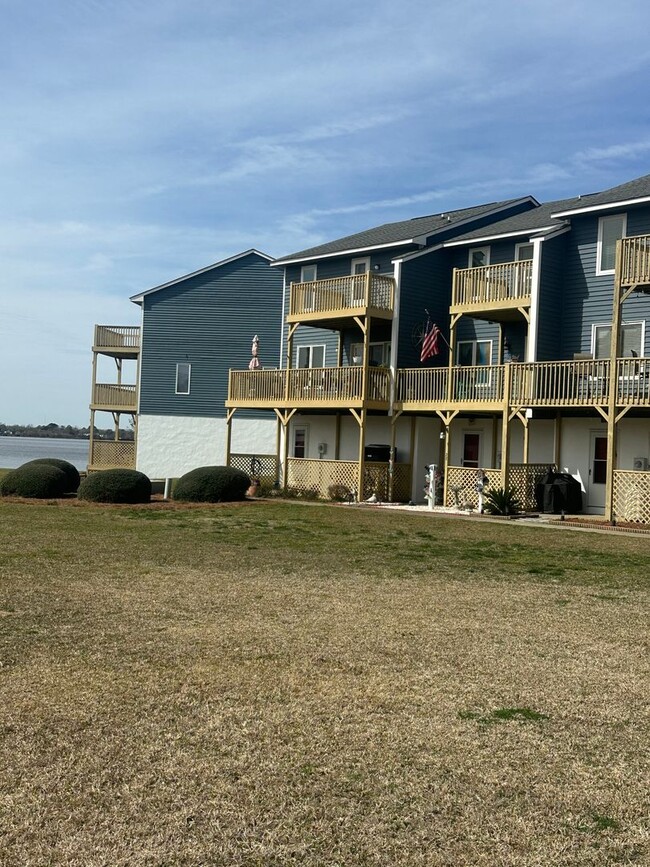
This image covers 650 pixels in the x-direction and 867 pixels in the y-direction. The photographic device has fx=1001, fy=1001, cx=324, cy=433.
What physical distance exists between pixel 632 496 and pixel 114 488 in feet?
45.7

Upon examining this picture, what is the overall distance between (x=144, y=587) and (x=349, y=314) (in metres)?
19.9

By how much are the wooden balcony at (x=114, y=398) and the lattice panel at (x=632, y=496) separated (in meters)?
26.2

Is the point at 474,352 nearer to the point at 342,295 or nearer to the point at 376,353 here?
the point at 376,353

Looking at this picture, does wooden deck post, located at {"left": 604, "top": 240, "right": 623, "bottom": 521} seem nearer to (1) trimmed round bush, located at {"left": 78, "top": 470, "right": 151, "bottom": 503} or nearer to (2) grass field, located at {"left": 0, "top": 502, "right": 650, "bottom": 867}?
(2) grass field, located at {"left": 0, "top": 502, "right": 650, "bottom": 867}

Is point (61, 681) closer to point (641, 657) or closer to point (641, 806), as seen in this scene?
point (641, 806)

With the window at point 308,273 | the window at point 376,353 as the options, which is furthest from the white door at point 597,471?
the window at point 308,273

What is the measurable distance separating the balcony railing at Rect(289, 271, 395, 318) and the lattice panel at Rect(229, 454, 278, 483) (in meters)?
5.41

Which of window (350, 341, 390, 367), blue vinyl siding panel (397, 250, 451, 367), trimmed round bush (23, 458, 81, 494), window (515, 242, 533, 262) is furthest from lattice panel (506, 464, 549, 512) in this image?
trimmed round bush (23, 458, 81, 494)

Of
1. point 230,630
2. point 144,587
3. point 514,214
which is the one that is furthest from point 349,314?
point 230,630

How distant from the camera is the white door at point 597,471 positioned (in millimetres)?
27844

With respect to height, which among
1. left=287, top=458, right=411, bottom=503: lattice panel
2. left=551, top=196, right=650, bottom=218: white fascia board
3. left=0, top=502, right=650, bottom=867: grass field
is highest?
left=551, top=196, right=650, bottom=218: white fascia board

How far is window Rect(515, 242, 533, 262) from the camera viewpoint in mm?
30828

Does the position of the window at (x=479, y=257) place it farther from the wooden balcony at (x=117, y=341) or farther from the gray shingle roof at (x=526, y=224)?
the wooden balcony at (x=117, y=341)

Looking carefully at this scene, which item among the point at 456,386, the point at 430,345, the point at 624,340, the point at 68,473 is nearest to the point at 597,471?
the point at 624,340
